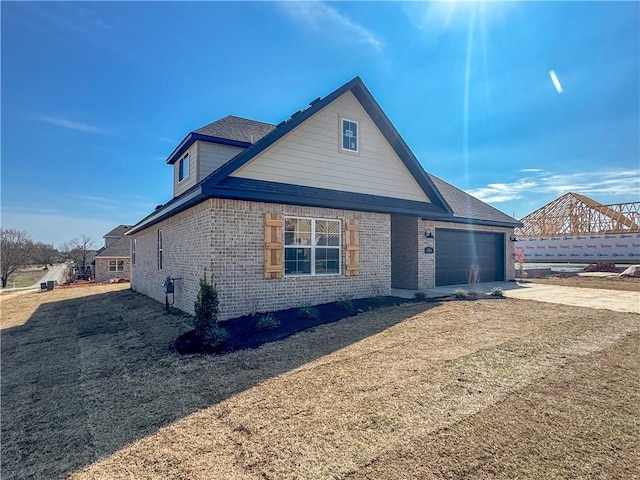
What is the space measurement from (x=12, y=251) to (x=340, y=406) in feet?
164

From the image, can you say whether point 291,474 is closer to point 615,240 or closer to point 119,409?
point 119,409

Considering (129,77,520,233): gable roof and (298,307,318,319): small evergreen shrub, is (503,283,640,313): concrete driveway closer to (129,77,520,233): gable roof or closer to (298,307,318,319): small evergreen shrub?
(129,77,520,233): gable roof

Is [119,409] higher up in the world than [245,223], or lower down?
lower down

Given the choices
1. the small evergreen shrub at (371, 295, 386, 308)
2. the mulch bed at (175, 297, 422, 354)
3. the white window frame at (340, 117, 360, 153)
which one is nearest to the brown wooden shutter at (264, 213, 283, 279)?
the mulch bed at (175, 297, 422, 354)

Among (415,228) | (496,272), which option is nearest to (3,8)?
(415,228)

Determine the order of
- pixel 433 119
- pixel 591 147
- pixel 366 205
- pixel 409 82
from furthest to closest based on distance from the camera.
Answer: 1. pixel 591 147
2. pixel 433 119
3. pixel 409 82
4. pixel 366 205

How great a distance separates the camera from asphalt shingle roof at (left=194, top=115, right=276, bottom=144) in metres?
11.0

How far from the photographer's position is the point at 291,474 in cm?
264

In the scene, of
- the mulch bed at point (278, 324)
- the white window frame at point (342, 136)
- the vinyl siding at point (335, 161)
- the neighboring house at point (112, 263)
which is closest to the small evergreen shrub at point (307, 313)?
the mulch bed at point (278, 324)

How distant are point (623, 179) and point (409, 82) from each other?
152 feet

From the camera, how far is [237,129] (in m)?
12.0

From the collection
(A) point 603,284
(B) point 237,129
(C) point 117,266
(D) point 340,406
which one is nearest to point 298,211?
(B) point 237,129

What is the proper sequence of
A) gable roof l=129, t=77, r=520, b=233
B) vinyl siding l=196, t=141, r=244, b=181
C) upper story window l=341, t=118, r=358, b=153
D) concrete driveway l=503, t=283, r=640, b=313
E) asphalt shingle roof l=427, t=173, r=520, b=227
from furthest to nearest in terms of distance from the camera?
1. asphalt shingle roof l=427, t=173, r=520, b=227
2. vinyl siding l=196, t=141, r=244, b=181
3. upper story window l=341, t=118, r=358, b=153
4. concrete driveway l=503, t=283, r=640, b=313
5. gable roof l=129, t=77, r=520, b=233

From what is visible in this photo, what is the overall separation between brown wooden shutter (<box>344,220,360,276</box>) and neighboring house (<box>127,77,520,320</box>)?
0.10 ft
